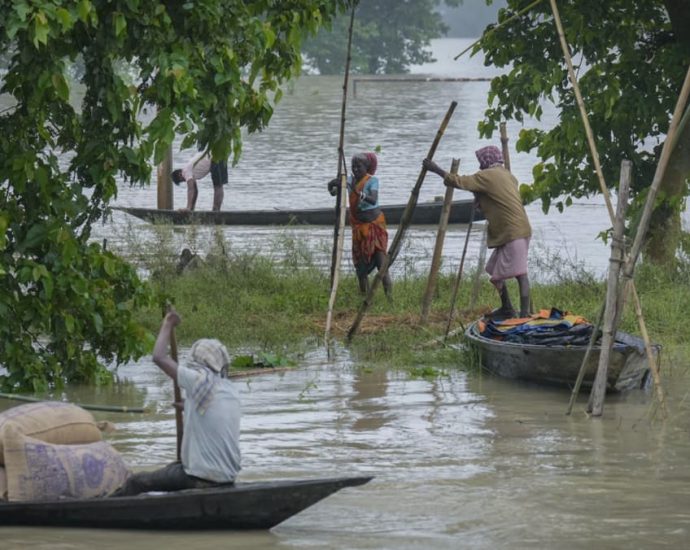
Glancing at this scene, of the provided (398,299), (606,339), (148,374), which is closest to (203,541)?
(606,339)

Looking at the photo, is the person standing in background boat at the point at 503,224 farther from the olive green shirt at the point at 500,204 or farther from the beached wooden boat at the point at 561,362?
the beached wooden boat at the point at 561,362

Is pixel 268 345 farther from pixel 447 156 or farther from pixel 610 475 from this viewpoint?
pixel 447 156

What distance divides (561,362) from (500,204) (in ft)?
6.54

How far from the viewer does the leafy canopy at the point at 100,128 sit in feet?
30.1

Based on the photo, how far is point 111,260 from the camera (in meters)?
10.3

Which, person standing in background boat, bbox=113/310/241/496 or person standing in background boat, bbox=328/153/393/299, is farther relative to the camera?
person standing in background boat, bbox=328/153/393/299

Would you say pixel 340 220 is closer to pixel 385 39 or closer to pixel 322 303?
pixel 322 303

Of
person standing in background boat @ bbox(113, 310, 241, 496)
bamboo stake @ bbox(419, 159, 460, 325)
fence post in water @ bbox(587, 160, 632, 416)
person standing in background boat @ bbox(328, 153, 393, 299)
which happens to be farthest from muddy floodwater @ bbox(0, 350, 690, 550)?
person standing in background boat @ bbox(328, 153, 393, 299)

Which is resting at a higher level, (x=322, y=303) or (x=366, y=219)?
(x=366, y=219)

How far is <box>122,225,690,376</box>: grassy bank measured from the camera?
38.8 ft

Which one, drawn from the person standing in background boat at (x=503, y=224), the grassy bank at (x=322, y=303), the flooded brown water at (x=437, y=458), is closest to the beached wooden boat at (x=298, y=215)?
the grassy bank at (x=322, y=303)

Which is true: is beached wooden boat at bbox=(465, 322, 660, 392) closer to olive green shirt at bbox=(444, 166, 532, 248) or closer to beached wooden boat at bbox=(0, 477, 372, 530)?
olive green shirt at bbox=(444, 166, 532, 248)

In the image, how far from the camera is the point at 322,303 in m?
13.3

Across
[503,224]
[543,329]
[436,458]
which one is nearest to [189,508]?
[436,458]
